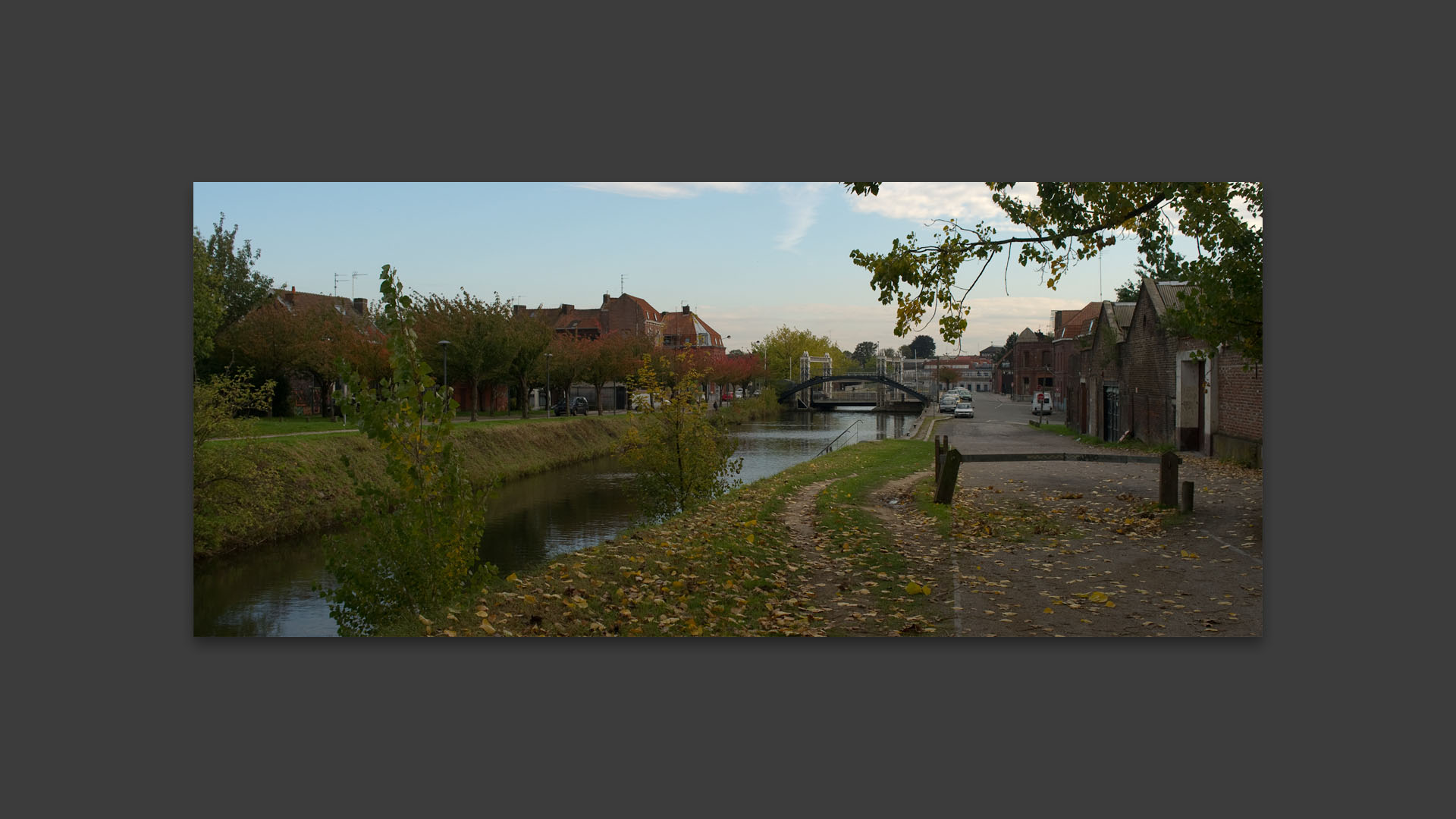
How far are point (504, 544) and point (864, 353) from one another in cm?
715

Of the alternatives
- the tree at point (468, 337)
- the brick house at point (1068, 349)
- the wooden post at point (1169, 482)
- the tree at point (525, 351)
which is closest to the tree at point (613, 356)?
the tree at point (525, 351)

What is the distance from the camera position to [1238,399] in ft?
45.2

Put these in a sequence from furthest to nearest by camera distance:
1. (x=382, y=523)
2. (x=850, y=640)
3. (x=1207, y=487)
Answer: (x=1207, y=487) < (x=382, y=523) < (x=850, y=640)

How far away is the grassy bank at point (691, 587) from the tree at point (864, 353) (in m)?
3.51

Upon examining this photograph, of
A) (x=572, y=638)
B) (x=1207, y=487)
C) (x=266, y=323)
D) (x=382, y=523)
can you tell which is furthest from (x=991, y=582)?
(x=266, y=323)

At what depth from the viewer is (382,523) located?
756 centimetres

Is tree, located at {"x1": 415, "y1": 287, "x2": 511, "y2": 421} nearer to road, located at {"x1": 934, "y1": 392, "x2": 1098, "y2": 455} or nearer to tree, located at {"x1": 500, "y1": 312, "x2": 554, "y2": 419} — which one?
tree, located at {"x1": 500, "y1": 312, "x2": 554, "y2": 419}

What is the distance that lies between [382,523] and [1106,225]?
700 cm

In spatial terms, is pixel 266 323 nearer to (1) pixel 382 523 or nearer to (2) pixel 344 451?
(2) pixel 344 451

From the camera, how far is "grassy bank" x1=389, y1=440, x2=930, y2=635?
722cm

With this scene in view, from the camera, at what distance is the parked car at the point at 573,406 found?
18531 mm

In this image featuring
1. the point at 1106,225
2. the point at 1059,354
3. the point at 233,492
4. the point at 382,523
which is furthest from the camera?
the point at 1059,354

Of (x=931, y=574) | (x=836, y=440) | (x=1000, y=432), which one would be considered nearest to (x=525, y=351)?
(x=931, y=574)

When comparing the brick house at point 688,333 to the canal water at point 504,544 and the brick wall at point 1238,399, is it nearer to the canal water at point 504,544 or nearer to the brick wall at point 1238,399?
the canal water at point 504,544
